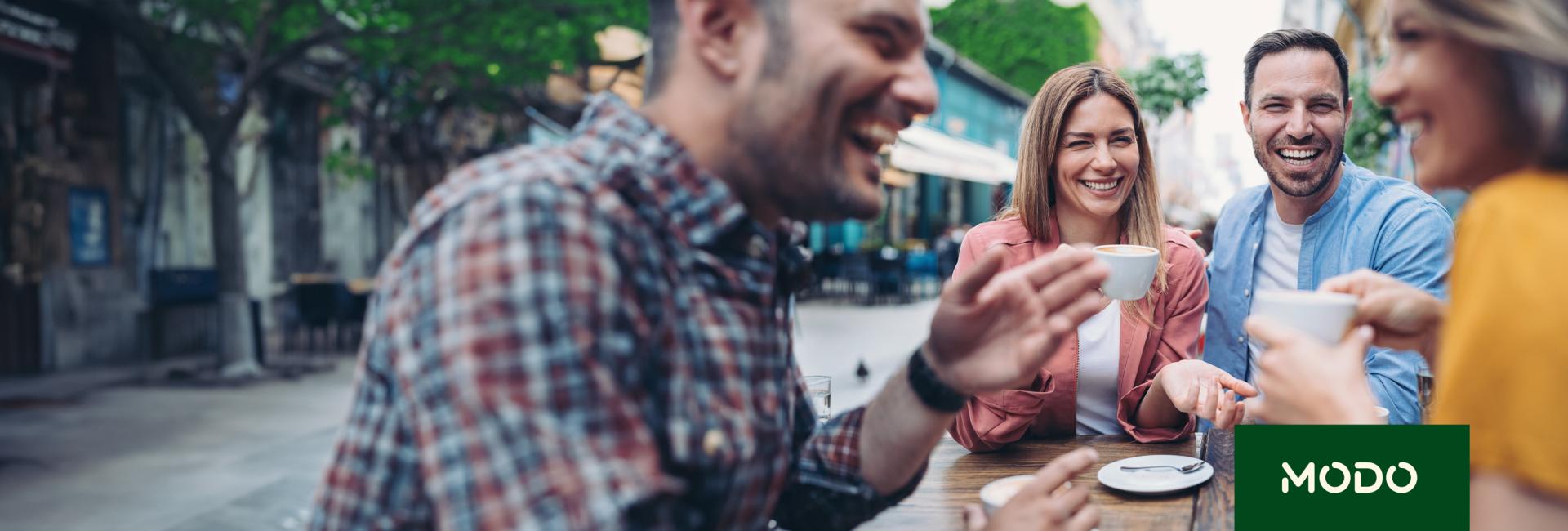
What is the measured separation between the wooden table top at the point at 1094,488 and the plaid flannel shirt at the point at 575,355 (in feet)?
2.30

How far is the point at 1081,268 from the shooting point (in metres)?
1.31

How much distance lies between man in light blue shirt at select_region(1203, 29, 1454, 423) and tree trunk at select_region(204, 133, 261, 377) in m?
9.04

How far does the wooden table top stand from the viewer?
179 cm

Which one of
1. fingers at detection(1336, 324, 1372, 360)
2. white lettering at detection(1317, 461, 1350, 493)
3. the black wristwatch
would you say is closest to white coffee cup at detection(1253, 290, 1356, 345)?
fingers at detection(1336, 324, 1372, 360)

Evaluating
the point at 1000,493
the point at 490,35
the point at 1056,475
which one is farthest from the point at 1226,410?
the point at 490,35

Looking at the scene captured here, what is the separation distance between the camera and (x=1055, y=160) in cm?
272

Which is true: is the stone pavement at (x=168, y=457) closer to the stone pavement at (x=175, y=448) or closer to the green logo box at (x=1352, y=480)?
the stone pavement at (x=175, y=448)

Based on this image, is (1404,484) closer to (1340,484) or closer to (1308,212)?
(1340,484)

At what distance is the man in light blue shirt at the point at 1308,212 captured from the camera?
2.65 m

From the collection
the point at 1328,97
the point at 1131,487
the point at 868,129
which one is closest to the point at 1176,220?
the point at 1328,97

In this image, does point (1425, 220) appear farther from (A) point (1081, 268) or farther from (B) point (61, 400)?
(B) point (61, 400)

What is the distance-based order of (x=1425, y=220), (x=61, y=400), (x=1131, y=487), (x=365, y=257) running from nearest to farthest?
(x=1131, y=487) → (x=1425, y=220) → (x=61, y=400) → (x=365, y=257)

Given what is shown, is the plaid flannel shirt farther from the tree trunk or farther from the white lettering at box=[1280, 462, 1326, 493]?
the tree trunk

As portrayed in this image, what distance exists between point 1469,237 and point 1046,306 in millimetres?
503
